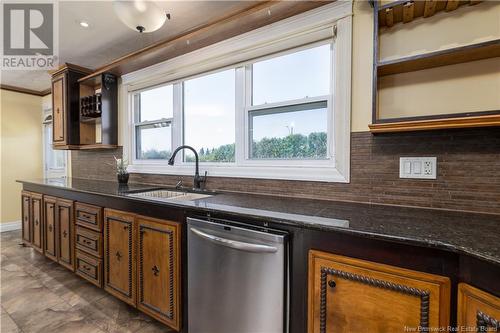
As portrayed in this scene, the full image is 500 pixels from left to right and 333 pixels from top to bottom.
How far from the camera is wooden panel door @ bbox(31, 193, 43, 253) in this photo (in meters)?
2.90

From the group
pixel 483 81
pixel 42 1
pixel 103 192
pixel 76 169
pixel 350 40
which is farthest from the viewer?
pixel 76 169

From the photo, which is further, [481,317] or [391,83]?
[391,83]

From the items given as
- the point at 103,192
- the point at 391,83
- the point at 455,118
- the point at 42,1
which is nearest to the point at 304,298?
the point at 455,118

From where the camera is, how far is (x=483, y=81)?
1.27 meters

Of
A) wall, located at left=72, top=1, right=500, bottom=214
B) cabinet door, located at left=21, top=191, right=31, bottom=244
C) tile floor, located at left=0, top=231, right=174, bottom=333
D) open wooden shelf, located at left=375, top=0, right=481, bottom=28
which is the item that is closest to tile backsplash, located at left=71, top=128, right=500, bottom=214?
wall, located at left=72, top=1, right=500, bottom=214

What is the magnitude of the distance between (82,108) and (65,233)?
5.13ft

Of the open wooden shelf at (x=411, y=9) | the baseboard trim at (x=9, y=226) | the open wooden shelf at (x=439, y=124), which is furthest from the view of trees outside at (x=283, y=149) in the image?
the baseboard trim at (x=9, y=226)

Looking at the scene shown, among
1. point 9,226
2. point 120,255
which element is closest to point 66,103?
point 120,255

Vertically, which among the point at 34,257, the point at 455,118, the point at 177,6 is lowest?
the point at 34,257

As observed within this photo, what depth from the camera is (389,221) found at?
1.12 meters

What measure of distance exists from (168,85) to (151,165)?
2.89 ft

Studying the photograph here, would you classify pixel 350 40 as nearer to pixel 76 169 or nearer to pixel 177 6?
pixel 177 6

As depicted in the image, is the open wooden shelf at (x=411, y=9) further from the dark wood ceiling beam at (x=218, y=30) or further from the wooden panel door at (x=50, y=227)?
the wooden panel door at (x=50, y=227)

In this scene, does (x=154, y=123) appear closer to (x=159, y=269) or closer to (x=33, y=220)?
(x=159, y=269)
